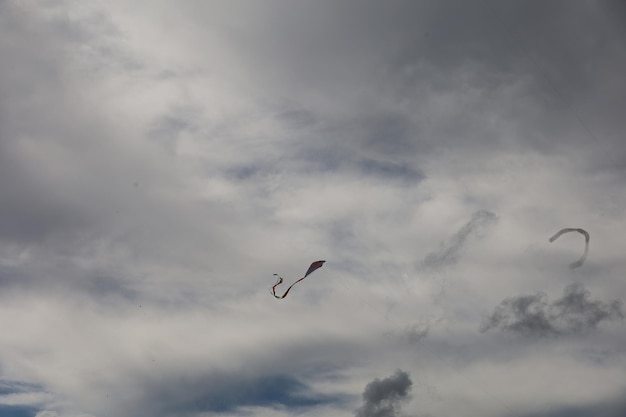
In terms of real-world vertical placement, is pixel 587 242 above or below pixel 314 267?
below

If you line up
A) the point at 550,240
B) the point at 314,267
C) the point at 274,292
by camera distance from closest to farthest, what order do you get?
the point at 550,240, the point at 274,292, the point at 314,267

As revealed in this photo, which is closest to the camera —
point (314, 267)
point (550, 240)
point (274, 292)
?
point (550, 240)

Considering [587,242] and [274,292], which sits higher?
[274,292]

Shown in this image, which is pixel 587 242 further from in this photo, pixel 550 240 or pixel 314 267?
pixel 314 267

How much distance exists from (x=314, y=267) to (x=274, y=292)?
1575cm

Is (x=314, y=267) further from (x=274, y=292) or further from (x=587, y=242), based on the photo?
(x=587, y=242)

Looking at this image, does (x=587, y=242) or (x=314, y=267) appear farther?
(x=314, y=267)

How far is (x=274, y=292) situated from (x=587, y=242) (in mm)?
70626

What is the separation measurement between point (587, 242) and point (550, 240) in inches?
304

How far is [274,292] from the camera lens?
447ft

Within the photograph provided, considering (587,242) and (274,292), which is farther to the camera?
(274,292)

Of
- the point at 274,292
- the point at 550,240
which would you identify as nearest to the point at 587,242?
the point at 550,240

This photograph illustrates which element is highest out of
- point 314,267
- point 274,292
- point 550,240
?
point 314,267

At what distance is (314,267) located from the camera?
14825cm
